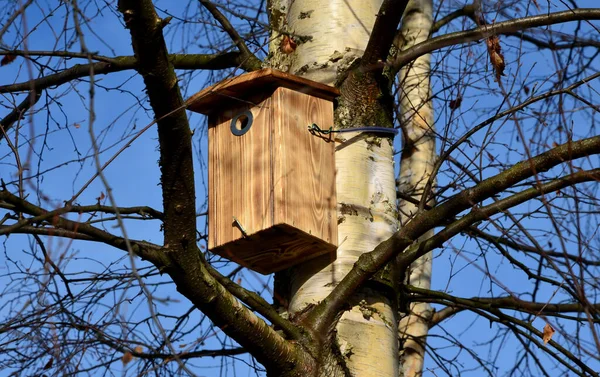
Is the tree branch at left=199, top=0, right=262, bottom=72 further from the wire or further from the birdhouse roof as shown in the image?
the wire

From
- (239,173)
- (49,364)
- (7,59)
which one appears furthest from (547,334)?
(7,59)

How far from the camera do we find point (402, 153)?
5129mm

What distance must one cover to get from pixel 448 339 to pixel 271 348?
61.8 inches

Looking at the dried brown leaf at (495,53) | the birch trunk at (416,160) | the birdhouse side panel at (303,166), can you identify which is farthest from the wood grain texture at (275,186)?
the birch trunk at (416,160)

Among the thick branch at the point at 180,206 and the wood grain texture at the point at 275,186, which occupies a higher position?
the wood grain texture at the point at 275,186

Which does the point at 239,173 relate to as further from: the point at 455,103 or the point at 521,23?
the point at 521,23

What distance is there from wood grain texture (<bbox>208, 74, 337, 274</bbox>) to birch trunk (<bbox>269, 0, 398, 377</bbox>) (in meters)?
0.06

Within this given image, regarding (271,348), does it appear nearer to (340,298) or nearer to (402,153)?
(340,298)

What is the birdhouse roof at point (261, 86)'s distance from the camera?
3.28 metres

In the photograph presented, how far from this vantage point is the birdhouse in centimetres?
317

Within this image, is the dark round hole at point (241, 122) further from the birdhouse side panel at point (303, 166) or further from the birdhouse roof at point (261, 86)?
the birdhouse side panel at point (303, 166)

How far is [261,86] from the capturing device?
11.0ft

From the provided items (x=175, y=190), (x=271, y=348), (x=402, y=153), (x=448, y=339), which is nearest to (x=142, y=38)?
(x=175, y=190)

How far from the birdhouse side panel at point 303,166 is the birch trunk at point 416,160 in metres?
1.34
